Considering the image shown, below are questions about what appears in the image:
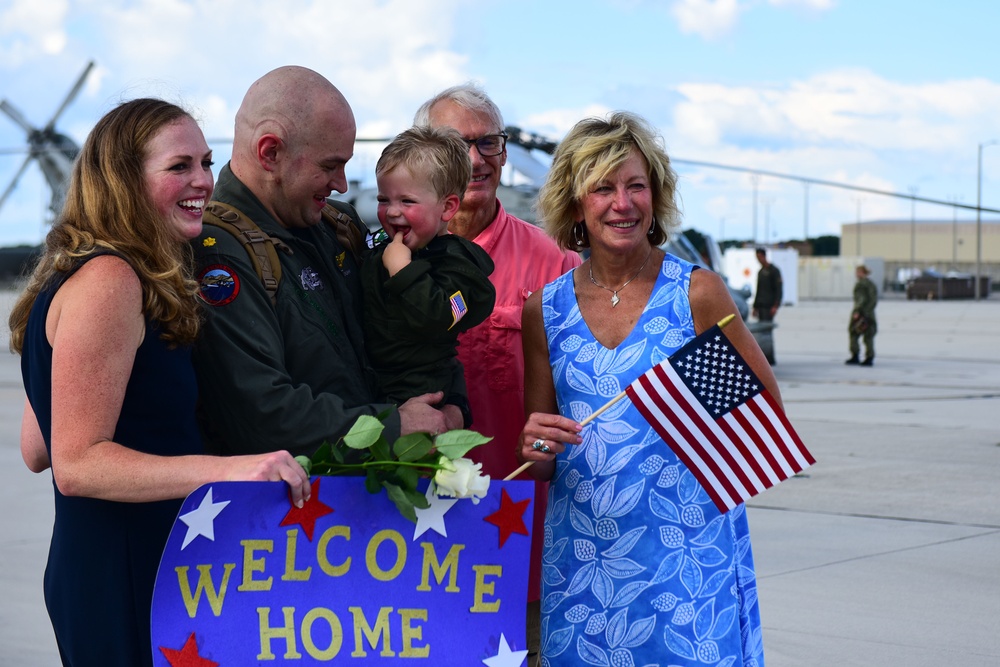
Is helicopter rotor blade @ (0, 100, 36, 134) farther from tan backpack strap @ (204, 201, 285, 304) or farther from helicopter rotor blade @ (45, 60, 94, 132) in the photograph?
tan backpack strap @ (204, 201, 285, 304)

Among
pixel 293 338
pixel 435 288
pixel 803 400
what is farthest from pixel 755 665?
pixel 803 400

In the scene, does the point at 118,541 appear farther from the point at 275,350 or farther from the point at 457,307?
the point at 457,307

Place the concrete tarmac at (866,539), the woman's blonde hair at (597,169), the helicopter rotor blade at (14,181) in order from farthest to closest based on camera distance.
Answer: the helicopter rotor blade at (14,181) → the concrete tarmac at (866,539) → the woman's blonde hair at (597,169)

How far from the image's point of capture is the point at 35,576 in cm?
652

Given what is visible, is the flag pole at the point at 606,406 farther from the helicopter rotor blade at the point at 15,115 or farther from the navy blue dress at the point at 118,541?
the helicopter rotor blade at the point at 15,115

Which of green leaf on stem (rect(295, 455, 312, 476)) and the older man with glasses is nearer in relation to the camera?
green leaf on stem (rect(295, 455, 312, 476))

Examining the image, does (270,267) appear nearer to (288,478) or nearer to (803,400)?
(288,478)

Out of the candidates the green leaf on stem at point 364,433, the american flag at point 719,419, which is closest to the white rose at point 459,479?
the green leaf on stem at point 364,433

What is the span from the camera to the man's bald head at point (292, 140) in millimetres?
2604

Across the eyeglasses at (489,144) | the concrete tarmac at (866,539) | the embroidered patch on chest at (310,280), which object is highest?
the eyeglasses at (489,144)

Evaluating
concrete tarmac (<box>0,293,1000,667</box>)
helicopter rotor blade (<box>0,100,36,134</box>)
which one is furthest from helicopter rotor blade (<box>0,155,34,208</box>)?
concrete tarmac (<box>0,293,1000,667</box>)

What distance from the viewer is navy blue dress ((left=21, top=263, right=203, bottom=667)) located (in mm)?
2311

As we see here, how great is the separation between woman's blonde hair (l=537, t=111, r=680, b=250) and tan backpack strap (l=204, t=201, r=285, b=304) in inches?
35.5

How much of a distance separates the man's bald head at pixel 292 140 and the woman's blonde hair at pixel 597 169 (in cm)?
69
